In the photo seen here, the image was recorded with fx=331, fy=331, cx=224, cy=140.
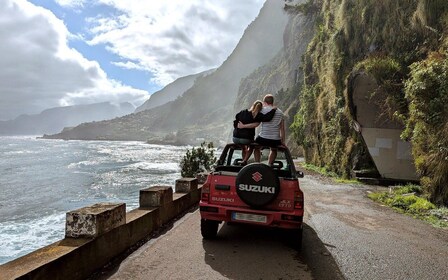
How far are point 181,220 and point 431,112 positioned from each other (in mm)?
7442

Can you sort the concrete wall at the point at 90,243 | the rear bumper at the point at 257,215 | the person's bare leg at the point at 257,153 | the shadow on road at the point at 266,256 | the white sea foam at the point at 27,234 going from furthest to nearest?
the white sea foam at the point at 27,234, the person's bare leg at the point at 257,153, the rear bumper at the point at 257,215, the shadow on road at the point at 266,256, the concrete wall at the point at 90,243

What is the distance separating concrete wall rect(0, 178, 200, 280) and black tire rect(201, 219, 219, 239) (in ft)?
3.49

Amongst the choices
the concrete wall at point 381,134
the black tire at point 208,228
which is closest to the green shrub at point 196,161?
the concrete wall at point 381,134

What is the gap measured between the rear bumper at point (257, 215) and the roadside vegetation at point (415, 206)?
479 centimetres

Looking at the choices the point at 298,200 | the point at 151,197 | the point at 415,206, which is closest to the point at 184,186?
the point at 151,197

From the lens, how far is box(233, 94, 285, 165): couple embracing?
6.57 metres

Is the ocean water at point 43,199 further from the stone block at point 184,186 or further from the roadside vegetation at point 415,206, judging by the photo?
the roadside vegetation at point 415,206

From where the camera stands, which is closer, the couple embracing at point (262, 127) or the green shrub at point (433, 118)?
the couple embracing at point (262, 127)

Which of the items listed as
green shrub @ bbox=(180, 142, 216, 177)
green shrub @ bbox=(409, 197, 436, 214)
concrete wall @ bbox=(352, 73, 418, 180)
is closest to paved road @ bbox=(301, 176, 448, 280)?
green shrub @ bbox=(409, 197, 436, 214)

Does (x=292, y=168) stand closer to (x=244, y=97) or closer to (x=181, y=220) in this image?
(x=181, y=220)

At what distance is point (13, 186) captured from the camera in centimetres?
3453

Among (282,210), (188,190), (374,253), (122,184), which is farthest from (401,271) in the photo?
(122,184)

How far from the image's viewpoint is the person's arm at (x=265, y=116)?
6.61 metres

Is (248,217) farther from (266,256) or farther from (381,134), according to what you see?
(381,134)
